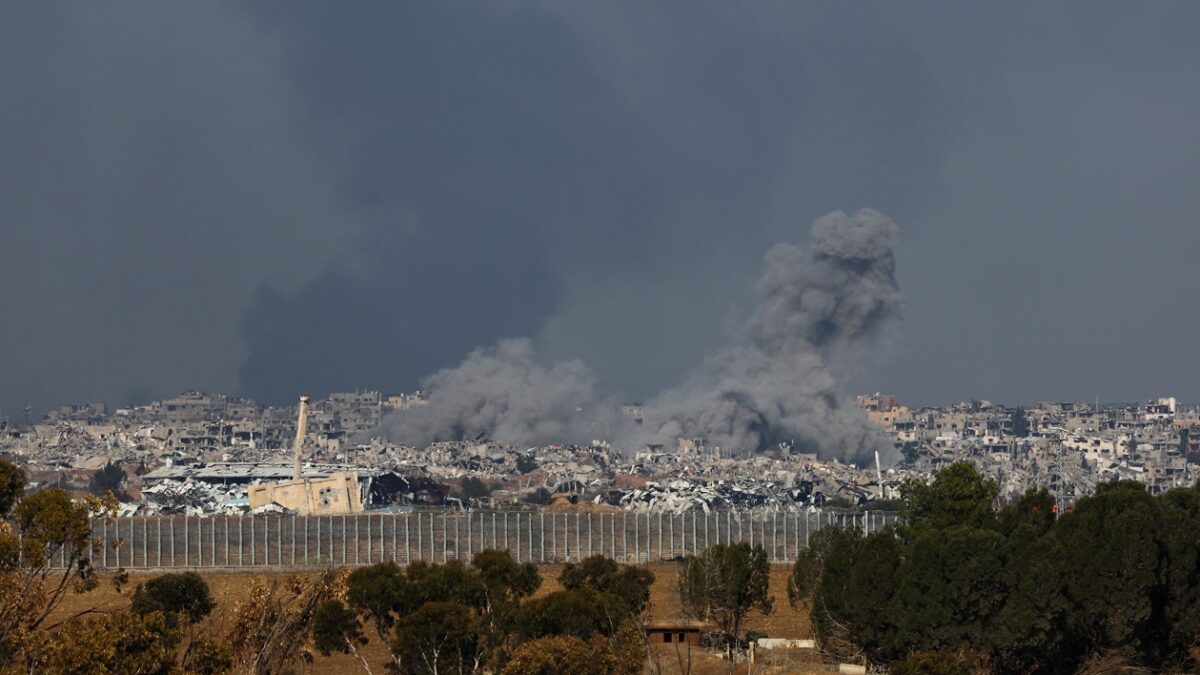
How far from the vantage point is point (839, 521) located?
68.4m

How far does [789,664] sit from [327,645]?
10493 mm

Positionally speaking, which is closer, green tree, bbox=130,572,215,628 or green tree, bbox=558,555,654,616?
green tree, bbox=130,572,215,628

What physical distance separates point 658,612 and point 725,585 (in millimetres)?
6887

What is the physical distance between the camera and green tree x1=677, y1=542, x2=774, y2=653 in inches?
1812

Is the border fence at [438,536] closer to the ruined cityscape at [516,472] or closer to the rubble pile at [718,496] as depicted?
the ruined cityscape at [516,472]

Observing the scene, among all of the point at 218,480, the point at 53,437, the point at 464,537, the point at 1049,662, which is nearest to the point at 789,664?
the point at 1049,662

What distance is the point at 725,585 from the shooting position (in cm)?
4597

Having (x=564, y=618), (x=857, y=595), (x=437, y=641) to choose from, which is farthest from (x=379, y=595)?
(x=857, y=595)

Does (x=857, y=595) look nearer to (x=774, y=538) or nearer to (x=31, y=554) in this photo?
(x=31, y=554)

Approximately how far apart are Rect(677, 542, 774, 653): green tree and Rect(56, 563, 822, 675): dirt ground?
66.4 inches

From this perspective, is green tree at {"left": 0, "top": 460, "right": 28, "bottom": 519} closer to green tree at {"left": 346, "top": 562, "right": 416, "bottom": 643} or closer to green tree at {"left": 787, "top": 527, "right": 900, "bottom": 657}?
green tree at {"left": 346, "top": 562, "right": 416, "bottom": 643}

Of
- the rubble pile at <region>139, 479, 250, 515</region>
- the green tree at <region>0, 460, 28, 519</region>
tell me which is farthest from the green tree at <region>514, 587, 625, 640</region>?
the rubble pile at <region>139, 479, 250, 515</region>

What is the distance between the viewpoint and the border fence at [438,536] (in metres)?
62.8

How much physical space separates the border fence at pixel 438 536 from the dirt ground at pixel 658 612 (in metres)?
2.55
